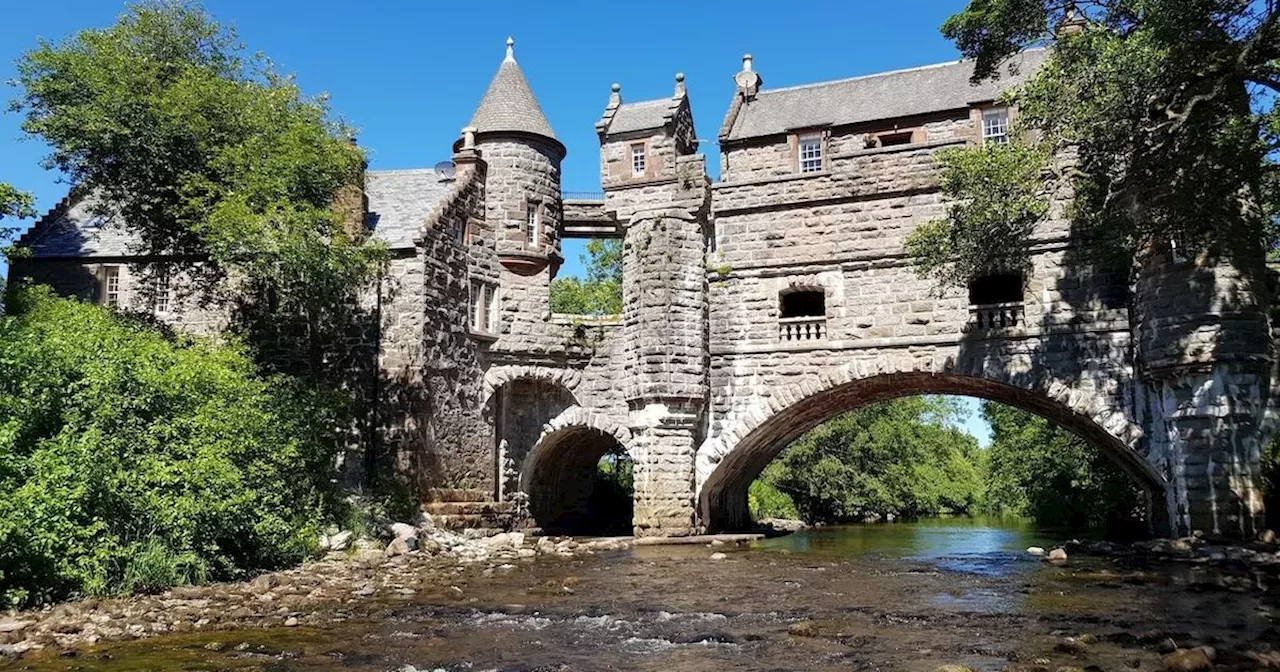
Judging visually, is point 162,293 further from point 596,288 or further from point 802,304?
point 596,288

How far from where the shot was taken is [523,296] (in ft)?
86.5

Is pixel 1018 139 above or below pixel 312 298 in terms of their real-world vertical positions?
above

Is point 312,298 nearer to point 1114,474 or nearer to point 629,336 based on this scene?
point 629,336

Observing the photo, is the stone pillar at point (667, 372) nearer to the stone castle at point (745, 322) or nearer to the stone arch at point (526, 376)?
the stone castle at point (745, 322)

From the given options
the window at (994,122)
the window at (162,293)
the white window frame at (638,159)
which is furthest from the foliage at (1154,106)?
the window at (162,293)

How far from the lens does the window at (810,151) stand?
1115 inches

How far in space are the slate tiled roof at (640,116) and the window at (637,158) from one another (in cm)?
61

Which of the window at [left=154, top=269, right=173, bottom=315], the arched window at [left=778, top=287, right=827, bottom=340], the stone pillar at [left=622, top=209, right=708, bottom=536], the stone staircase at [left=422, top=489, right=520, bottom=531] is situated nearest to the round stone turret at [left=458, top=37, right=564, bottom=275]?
the stone pillar at [left=622, top=209, right=708, bottom=536]

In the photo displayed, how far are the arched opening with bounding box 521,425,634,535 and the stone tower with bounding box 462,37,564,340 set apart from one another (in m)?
3.68

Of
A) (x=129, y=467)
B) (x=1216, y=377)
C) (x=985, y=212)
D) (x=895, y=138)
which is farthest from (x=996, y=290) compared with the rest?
(x=129, y=467)

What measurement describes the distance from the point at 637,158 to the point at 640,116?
187 centimetres

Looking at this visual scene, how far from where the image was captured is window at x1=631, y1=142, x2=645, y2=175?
32.2 metres

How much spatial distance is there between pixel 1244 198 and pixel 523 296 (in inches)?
685

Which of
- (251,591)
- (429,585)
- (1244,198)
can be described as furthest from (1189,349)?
(251,591)
